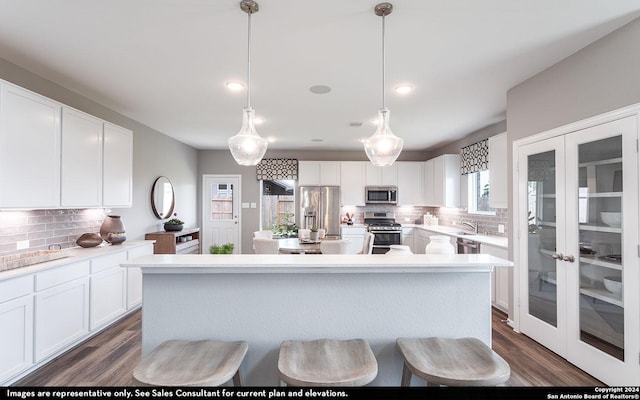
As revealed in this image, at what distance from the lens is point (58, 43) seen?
2391mm

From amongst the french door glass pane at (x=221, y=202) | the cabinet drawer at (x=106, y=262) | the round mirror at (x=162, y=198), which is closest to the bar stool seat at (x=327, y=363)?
the cabinet drawer at (x=106, y=262)

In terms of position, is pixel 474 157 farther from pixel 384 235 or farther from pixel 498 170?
pixel 384 235

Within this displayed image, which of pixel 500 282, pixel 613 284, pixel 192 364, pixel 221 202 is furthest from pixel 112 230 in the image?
pixel 613 284

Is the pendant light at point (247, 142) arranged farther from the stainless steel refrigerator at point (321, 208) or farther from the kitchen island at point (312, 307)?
the stainless steel refrigerator at point (321, 208)

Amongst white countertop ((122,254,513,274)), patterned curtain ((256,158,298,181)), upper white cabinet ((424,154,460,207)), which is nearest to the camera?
white countertop ((122,254,513,274))

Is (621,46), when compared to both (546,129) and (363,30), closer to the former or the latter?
(546,129)

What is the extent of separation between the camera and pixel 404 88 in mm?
3301

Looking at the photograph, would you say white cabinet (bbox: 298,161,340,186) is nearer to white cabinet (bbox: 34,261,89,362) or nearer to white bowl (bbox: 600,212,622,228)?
white cabinet (bbox: 34,261,89,362)

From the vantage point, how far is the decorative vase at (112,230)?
375cm

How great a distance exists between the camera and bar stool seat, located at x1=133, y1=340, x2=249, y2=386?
50.9 inches

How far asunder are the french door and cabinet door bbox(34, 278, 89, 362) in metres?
4.28

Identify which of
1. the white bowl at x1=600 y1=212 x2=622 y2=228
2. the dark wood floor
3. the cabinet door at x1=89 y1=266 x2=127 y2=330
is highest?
the white bowl at x1=600 y1=212 x2=622 y2=228

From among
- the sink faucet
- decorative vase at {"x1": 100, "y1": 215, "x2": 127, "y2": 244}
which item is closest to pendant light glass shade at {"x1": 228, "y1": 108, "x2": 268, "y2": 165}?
decorative vase at {"x1": 100, "y1": 215, "x2": 127, "y2": 244}

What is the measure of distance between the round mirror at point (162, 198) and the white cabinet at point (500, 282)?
488 centimetres
